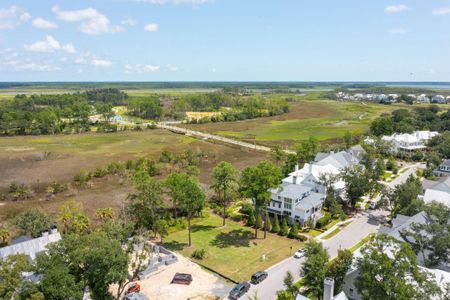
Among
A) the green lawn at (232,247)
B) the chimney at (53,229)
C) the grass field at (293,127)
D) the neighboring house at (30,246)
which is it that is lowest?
the green lawn at (232,247)

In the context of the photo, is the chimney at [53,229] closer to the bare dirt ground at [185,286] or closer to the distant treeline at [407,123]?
the bare dirt ground at [185,286]

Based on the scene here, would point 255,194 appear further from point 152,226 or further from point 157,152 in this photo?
point 157,152

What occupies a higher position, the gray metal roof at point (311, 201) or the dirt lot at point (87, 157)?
the gray metal roof at point (311, 201)

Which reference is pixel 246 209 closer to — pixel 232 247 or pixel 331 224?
pixel 232 247

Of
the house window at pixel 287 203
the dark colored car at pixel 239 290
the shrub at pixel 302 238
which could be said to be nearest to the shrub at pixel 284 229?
the shrub at pixel 302 238

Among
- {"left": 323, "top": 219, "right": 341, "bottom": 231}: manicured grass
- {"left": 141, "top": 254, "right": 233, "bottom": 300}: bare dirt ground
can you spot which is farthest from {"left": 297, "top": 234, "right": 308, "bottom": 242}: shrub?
{"left": 141, "top": 254, "right": 233, "bottom": 300}: bare dirt ground

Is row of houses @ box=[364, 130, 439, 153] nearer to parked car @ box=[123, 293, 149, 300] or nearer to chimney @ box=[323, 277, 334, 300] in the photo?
chimney @ box=[323, 277, 334, 300]

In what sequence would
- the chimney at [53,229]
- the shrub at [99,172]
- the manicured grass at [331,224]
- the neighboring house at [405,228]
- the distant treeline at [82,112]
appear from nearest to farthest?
1. the neighboring house at [405,228]
2. the chimney at [53,229]
3. the manicured grass at [331,224]
4. the shrub at [99,172]
5. the distant treeline at [82,112]
